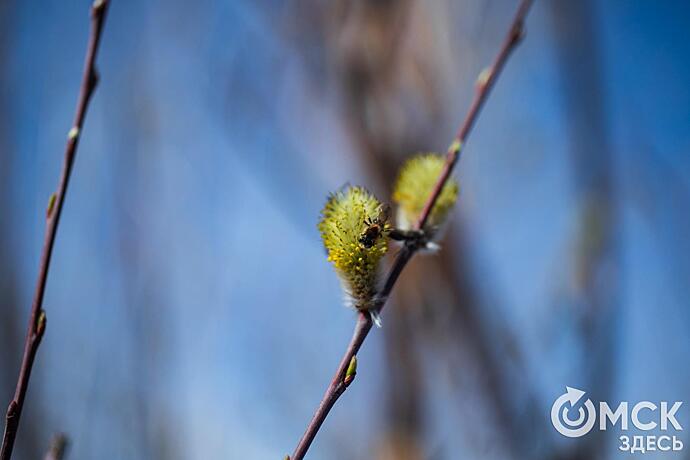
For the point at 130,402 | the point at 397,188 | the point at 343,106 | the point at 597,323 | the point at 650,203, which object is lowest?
the point at 397,188

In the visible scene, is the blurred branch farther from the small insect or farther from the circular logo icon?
the circular logo icon

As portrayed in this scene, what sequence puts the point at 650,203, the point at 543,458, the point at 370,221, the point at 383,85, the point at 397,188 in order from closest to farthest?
the point at 370,221, the point at 397,188, the point at 543,458, the point at 650,203, the point at 383,85

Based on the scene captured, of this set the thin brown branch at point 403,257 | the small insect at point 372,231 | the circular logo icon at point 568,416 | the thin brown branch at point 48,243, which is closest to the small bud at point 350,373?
the thin brown branch at point 403,257

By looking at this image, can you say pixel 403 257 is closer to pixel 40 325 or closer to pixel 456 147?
pixel 456 147

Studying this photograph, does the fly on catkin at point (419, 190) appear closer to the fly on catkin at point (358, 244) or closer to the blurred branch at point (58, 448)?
the fly on catkin at point (358, 244)

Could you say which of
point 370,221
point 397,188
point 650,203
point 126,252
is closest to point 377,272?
point 370,221

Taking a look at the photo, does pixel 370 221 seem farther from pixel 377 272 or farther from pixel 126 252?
pixel 126 252

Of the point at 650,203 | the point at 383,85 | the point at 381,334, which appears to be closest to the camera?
the point at 650,203
